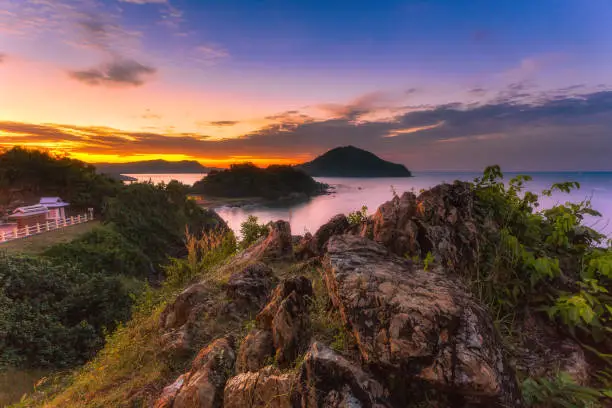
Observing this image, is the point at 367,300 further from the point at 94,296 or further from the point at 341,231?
the point at 94,296

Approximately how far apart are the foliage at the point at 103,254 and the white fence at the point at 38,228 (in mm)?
4051

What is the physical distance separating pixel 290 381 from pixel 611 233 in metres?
5.13

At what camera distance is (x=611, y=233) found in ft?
15.0

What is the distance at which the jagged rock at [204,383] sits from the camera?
3135mm

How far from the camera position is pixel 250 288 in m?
5.12

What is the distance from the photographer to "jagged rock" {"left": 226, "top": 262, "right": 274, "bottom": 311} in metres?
4.98

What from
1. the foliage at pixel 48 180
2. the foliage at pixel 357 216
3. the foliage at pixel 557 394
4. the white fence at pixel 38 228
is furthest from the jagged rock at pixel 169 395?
the foliage at pixel 48 180

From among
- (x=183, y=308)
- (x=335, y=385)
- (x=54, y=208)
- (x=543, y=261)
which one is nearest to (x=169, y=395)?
(x=183, y=308)

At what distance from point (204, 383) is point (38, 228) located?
105 feet

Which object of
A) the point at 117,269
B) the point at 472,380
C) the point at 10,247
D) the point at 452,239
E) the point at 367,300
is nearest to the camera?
the point at 472,380

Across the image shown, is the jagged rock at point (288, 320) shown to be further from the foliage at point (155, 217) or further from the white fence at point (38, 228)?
the white fence at point (38, 228)

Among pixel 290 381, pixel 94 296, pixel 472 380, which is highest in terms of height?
pixel 472 380

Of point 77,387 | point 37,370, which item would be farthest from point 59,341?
point 77,387

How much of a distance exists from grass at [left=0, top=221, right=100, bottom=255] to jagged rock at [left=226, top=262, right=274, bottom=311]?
22323 mm
